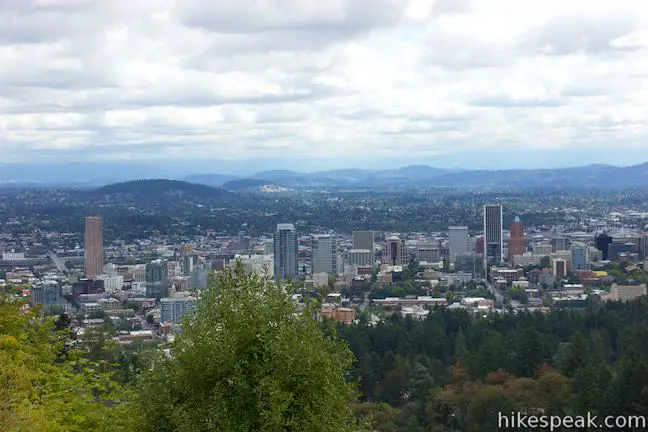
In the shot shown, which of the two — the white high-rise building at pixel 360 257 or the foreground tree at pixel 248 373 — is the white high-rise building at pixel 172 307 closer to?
A: the white high-rise building at pixel 360 257

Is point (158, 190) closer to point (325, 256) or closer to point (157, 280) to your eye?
point (325, 256)

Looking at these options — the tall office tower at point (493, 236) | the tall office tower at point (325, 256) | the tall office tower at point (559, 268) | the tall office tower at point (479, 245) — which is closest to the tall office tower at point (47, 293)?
the tall office tower at point (325, 256)

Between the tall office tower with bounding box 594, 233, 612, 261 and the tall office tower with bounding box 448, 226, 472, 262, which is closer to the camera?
the tall office tower with bounding box 594, 233, 612, 261

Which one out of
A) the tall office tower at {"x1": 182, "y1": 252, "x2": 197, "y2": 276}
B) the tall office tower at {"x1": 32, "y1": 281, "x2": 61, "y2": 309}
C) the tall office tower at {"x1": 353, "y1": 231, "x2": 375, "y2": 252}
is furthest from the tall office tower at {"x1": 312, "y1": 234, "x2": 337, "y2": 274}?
the tall office tower at {"x1": 32, "y1": 281, "x2": 61, "y2": 309}

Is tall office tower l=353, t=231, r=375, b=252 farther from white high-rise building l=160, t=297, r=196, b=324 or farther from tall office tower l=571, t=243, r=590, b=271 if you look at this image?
white high-rise building l=160, t=297, r=196, b=324

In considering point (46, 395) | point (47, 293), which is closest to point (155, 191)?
point (47, 293)

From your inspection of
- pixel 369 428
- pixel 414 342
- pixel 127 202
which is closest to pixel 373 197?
pixel 127 202

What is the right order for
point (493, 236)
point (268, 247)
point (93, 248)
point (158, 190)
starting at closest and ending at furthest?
point (93, 248)
point (268, 247)
point (493, 236)
point (158, 190)
